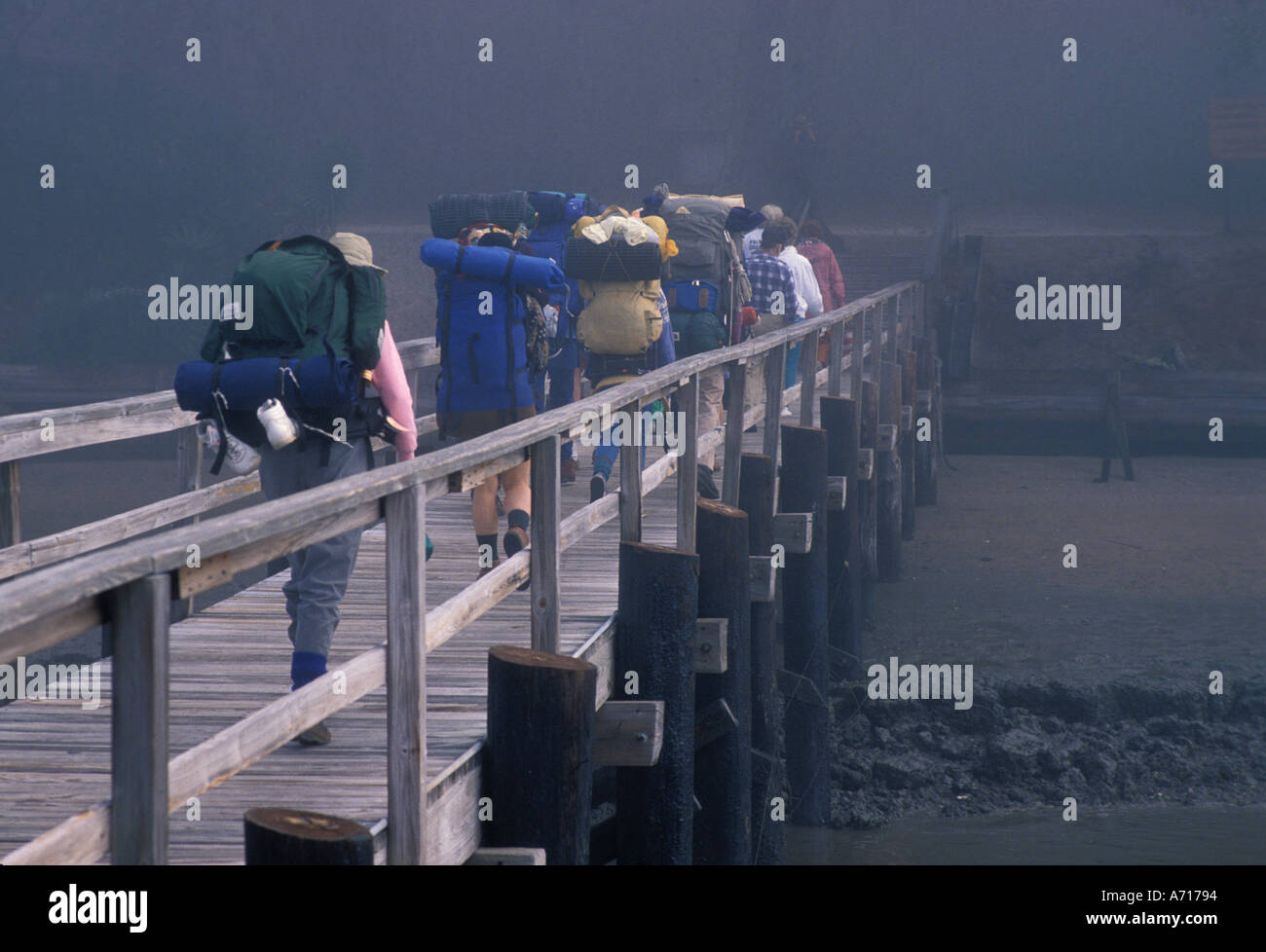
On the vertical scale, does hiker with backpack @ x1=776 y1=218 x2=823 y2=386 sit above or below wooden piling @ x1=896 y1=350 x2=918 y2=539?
above

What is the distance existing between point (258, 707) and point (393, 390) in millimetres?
1003

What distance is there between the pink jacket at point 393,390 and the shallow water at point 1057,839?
188 inches

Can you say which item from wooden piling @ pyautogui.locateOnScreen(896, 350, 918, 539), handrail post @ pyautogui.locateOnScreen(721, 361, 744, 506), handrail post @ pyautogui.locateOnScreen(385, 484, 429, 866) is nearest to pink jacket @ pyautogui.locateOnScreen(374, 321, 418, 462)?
handrail post @ pyautogui.locateOnScreen(385, 484, 429, 866)

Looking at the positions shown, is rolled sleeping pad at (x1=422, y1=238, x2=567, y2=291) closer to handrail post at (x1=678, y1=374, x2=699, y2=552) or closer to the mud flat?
handrail post at (x1=678, y1=374, x2=699, y2=552)

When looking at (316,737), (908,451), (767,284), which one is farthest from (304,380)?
(908,451)

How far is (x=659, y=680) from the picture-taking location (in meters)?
5.32

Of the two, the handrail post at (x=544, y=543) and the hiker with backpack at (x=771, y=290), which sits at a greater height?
the hiker with backpack at (x=771, y=290)

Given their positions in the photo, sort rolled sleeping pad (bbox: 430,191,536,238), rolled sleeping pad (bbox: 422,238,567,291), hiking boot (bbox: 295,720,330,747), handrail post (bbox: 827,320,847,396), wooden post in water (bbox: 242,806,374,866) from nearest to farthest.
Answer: wooden post in water (bbox: 242,806,374,866) → hiking boot (bbox: 295,720,330,747) → rolled sleeping pad (bbox: 422,238,567,291) → rolled sleeping pad (bbox: 430,191,536,238) → handrail post (bbox: 827,320,847,396)

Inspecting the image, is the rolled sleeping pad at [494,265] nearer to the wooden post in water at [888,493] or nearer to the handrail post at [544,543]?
the handrail post at [544,543]

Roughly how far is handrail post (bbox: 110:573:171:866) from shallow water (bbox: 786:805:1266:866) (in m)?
6.60

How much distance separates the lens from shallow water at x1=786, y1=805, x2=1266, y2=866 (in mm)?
8453

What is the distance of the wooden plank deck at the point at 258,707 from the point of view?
368cm

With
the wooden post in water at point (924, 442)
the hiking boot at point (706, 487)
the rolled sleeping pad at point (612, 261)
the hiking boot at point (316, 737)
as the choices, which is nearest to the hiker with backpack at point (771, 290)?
the rolled sleeping pad at point (612, 261)
